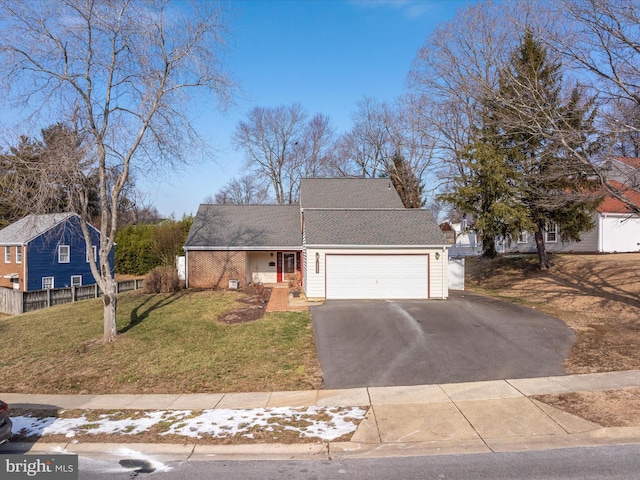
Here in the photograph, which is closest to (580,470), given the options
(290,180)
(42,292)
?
(42,292)

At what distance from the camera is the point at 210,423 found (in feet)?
23.3

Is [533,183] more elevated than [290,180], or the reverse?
[290,180]

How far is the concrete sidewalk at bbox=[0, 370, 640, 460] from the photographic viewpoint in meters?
6.13

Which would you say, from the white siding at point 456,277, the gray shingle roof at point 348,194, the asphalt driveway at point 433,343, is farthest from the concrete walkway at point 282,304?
the white siding at point 456,277

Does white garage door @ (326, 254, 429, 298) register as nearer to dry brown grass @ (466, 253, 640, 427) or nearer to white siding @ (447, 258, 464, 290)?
dry brown grass @ (466, 253, 640, 427)

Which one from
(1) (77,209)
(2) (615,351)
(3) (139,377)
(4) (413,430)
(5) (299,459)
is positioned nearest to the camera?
(5) (299,459)

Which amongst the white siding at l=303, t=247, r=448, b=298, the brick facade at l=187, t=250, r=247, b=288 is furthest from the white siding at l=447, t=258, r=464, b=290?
the brick facade at l=187, t=250, r=247, b=288

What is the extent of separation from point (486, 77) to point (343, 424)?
2511cm

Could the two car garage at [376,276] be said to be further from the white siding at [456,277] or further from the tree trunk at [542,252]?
the tree trunk at [542,252]

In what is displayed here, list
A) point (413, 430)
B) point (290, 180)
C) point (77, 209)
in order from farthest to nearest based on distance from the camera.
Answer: point (290, 180) < point (77, 209) < point (413, 430)

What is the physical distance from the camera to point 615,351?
1054cm

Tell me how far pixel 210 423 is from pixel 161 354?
4.87 m

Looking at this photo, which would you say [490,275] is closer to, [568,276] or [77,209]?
[568,276]

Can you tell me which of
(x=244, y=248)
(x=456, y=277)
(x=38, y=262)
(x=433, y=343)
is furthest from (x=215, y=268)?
(x=38, y=262)
